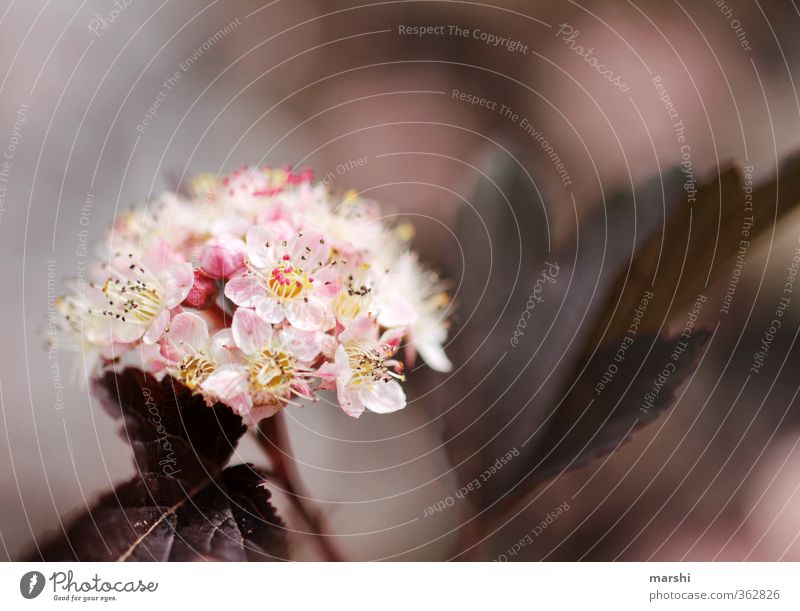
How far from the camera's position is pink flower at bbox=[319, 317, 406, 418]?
48 centimetres

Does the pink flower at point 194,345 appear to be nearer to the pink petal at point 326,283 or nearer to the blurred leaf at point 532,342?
the pink petal at point 326,283

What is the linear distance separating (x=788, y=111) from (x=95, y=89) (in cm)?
73

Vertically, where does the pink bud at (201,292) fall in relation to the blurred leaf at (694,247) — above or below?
below

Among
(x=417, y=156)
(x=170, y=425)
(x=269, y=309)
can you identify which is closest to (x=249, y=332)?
(x=269, y=309)

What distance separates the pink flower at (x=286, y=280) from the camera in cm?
47

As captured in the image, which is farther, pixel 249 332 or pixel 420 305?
pixel 420 305

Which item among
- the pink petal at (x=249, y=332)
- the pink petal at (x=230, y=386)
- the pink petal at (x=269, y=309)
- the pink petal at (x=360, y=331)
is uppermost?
the pink petal at (x=360, y=331)

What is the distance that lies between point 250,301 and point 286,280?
1.3 inches

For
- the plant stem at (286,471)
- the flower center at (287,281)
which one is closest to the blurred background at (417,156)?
the plant stem at (286,471)

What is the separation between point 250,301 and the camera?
467mm

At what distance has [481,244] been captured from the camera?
59 cm
